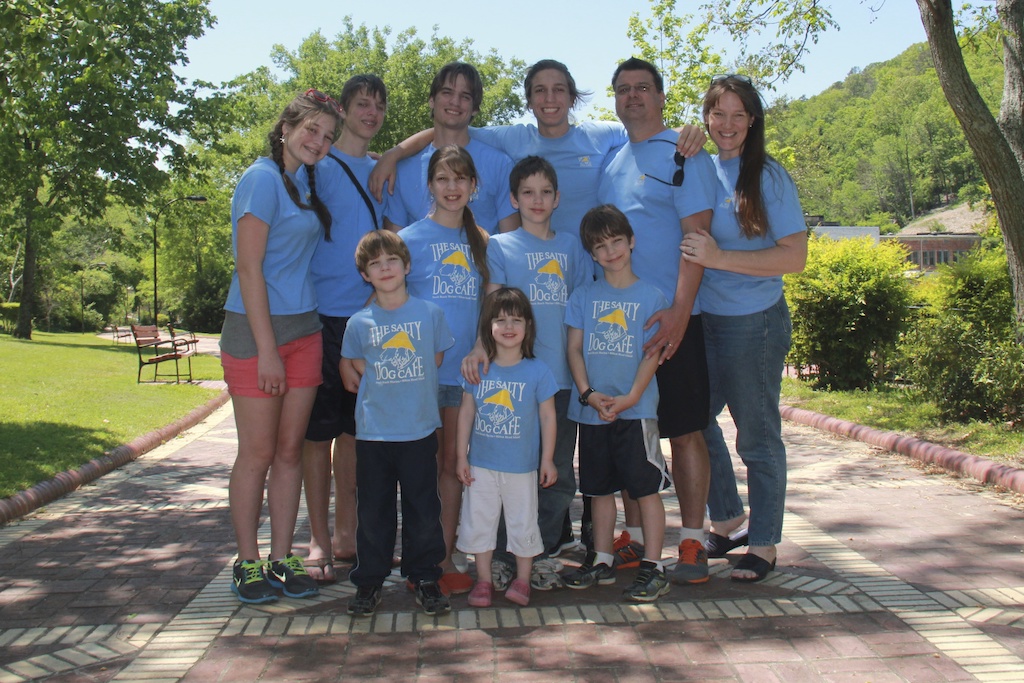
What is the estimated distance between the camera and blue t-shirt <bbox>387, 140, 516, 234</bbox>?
475cm

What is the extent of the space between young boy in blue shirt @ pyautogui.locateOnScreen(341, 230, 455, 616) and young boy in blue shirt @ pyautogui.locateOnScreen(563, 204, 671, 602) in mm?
707

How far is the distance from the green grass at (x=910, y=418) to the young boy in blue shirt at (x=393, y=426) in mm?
5135

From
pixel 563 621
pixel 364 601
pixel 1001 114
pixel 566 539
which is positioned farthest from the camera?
pixel 1001 114

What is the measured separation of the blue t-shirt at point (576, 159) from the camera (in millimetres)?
4809

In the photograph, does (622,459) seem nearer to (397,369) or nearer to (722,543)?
(722,543)

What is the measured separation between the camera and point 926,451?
8055 millimetres

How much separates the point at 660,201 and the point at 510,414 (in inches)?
48.7

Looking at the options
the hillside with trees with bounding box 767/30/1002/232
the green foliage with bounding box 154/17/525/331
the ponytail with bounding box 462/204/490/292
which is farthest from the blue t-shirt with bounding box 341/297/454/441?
the hillside with trees with bounding box 767/30/1002/232

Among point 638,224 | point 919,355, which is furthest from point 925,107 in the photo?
point 638,224

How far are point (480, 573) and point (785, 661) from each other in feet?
4.65

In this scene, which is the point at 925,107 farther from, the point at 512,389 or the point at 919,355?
the point at 512,389

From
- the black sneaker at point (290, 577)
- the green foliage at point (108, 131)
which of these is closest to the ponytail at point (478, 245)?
the black sneaker at point (290, 577)

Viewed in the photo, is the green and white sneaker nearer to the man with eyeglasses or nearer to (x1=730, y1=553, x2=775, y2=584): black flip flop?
A: the man with eyeglasses

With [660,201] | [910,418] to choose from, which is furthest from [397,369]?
[910,418]
